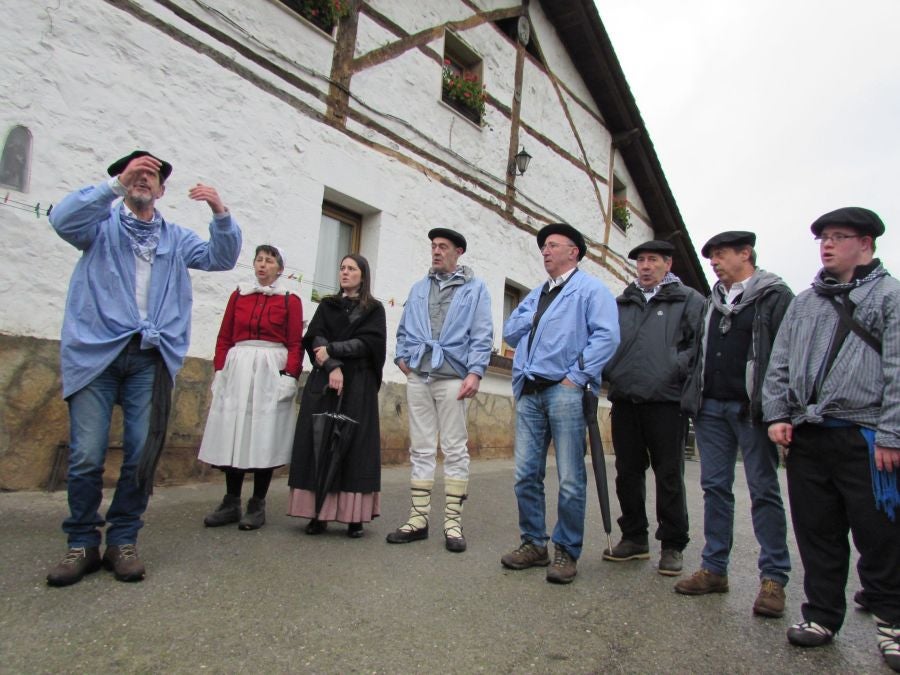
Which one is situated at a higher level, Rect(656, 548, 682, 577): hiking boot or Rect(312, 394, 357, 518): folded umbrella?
Rect(312, 394, 357, 518): folded umbrella

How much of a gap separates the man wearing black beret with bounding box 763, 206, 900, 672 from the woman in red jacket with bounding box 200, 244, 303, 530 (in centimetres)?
273

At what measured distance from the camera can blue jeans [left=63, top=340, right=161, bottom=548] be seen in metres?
2.58

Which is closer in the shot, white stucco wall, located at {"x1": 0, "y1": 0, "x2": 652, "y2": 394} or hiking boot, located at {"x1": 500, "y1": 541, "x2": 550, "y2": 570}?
hiking boot, located at {"x1": 500, "y1": 541, "x2": 550, "y2": 570}

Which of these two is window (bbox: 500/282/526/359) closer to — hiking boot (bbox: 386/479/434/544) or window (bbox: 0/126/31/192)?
hiking boot (bbox: 386/479/434/544)

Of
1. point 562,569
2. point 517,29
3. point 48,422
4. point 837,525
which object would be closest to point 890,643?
point 837,525

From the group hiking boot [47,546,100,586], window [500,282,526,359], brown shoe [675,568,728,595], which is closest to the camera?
hiking boot [47,546,100,586]

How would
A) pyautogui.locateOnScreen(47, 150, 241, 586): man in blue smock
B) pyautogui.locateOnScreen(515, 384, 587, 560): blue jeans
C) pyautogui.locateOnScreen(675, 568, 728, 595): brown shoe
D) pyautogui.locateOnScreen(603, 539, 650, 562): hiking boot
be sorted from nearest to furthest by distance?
pyautogui.locateOnScreen(47, 150, 241, 586): man in blue smock
pyautogui.locateOnScreen(675, 568, 728, 595): brown shoe
pyautogui.locateOnScreen(515, 384, 587, 560): blue jeans
pyautogui.locateOnScreen(603, 539, 650, 562): hiking boot

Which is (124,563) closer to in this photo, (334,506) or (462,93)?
(334,506)

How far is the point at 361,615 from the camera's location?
7.64ft

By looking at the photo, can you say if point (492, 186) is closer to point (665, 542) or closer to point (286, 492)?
point (286, 492)

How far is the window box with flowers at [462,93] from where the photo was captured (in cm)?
779

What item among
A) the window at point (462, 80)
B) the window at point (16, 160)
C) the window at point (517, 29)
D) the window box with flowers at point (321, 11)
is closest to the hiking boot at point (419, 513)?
the window at point (16, 160)

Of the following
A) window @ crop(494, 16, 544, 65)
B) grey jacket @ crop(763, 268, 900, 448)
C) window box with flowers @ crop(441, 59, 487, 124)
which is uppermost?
window @ crop(494, 16, 544, 65)

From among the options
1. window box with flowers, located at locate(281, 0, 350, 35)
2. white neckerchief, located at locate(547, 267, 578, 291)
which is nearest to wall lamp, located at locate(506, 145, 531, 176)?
window box with flowers, located at locate(281, 0, 350, 35)
